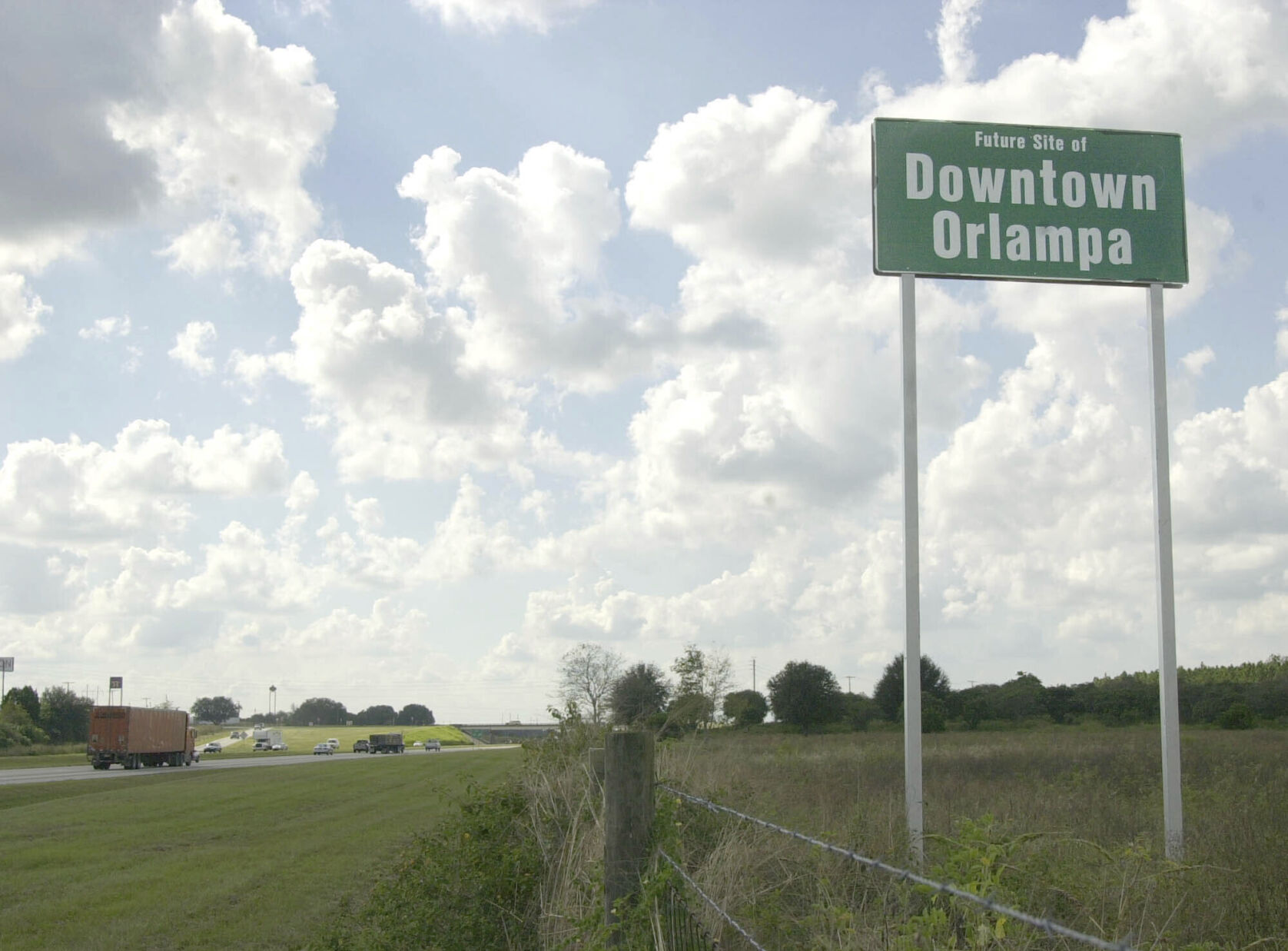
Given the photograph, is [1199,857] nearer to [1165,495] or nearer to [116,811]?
[1165,495]

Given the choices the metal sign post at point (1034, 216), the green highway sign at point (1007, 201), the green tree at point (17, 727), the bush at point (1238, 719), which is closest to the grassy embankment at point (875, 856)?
the metal sign post at point (1034, 216)

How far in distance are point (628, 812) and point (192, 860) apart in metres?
13.4

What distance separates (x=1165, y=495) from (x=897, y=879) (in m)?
5.38

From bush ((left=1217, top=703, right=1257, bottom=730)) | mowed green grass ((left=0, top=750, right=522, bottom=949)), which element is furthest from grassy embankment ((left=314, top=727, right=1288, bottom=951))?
bush ((left=1217, top=703, right=1257, bottom=730))

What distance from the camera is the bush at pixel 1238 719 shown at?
34.7 m

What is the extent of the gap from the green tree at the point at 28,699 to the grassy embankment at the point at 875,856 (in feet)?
319

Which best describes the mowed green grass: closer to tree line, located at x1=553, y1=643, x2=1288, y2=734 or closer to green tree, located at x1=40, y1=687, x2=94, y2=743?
tree line, located at x1=553, y1=643, x2=1288, y2=734

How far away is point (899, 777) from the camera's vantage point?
15039 millimetres

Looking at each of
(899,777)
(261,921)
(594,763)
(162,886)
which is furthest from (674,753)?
(162,886)

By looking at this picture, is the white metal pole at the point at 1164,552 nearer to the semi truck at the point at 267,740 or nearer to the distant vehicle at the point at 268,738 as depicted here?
the semi truck at the point at 267,740

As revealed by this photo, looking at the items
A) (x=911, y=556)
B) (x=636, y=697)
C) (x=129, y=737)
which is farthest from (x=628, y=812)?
(x=129, y=737)

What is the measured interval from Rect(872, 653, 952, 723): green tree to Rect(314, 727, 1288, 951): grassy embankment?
101 ft

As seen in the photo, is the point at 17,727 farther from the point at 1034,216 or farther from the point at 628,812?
the point at 628,812

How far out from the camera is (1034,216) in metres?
9.63
